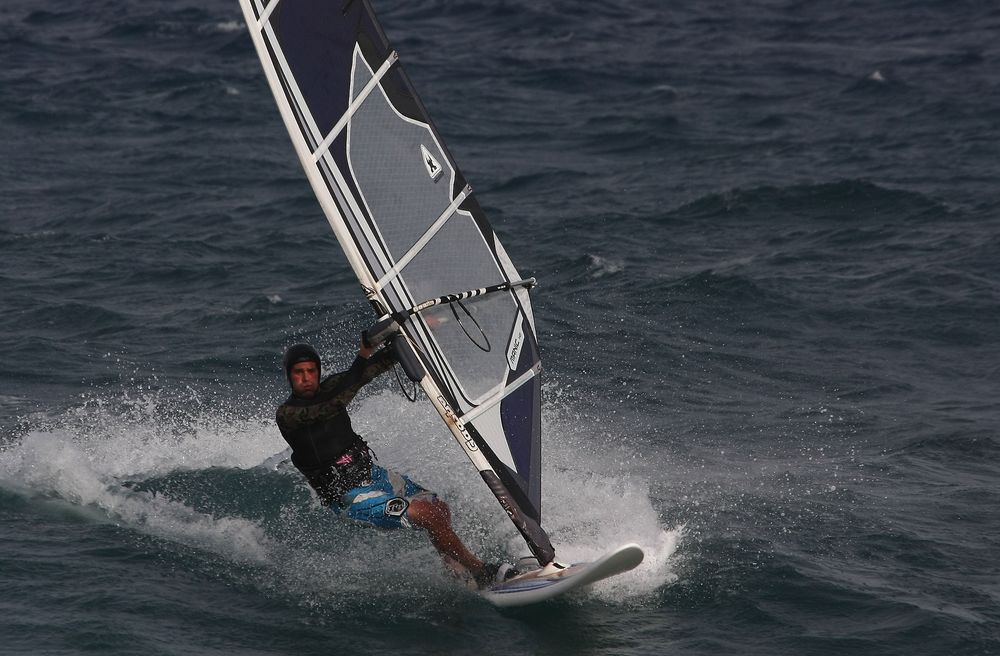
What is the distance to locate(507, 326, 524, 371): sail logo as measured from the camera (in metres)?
7.90

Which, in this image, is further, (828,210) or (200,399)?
(828,210)

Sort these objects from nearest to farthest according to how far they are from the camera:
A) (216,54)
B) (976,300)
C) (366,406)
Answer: (366,406)
(976,300)
(216,54)

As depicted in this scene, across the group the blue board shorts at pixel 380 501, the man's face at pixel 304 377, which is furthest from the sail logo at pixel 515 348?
the man's face at pixel 304 377

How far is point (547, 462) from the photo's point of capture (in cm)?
953

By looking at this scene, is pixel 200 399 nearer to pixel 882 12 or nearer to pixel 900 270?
pixel 900 270

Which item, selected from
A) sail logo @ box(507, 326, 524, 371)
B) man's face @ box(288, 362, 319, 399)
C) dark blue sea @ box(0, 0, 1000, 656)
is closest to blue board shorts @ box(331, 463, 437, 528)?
dark blue sea @ box(0, 0, 1000, 656)

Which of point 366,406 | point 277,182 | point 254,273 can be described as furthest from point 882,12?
point 366,406

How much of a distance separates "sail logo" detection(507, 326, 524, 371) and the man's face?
1181mm

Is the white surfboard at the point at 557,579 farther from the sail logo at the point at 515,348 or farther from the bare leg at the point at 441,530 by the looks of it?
the sail logo at the point at 515,348

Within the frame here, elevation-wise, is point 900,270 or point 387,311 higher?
point 387,311

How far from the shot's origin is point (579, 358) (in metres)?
11.9

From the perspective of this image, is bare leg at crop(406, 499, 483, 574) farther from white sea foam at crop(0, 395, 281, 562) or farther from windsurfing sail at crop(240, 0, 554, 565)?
white sea foam at crop(0, 395, 281, 562)

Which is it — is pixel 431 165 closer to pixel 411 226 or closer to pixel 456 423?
pixel 411 226

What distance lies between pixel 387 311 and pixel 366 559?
167cm
